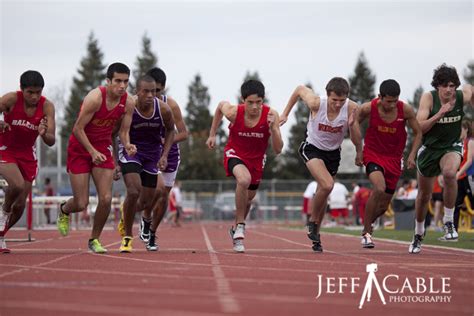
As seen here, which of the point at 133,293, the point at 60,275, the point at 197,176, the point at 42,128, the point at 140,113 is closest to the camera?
the point at 133,293

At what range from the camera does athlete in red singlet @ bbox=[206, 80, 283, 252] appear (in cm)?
1305

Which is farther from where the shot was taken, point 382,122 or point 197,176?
→ point 197,176

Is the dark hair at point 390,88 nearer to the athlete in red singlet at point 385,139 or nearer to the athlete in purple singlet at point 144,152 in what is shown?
the athlete in red singlet at point 385,139

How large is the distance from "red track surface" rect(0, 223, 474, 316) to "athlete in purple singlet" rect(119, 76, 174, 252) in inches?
31.5

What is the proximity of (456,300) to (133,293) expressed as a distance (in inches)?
93.9

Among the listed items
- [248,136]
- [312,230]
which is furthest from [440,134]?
[248,136]

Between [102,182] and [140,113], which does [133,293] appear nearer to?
[102,182]

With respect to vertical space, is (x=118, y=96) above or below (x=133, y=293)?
above

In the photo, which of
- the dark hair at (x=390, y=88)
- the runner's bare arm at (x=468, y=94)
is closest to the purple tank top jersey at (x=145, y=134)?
the dark hair at (x=390, y=88)

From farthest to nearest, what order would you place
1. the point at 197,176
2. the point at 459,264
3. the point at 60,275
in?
the point at 197,176
the point at 459,264
the point at 60,275

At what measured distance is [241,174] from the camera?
13.1 metres

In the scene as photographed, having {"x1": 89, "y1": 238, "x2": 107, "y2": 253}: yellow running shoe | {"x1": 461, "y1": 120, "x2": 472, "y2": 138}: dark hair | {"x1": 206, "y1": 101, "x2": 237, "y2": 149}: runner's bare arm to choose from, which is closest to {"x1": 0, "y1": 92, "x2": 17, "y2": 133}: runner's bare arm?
{"x1": 89, "y1": 238, "x2": 107, "y2": 253}: yellow running shoe

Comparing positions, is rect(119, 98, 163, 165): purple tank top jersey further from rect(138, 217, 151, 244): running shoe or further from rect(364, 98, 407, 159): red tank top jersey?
rect(364, 98, 407, 159): red tank top jersey

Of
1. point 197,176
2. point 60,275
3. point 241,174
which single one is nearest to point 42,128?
point 241,174
